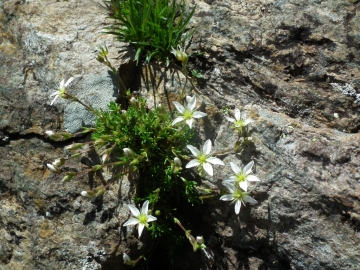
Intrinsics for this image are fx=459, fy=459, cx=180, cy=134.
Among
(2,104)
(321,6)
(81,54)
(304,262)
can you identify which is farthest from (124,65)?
(304,262)

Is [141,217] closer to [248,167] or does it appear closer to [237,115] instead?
[248,167]

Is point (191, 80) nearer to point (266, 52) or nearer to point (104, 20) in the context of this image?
point (266, 52)

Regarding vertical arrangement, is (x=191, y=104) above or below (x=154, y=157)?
above

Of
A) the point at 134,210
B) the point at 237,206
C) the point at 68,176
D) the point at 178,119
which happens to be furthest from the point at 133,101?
the point at 237,206

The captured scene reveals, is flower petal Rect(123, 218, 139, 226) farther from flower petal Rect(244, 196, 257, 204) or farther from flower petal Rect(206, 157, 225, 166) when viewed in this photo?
flower petal Rect(244, 196, 257, 204)

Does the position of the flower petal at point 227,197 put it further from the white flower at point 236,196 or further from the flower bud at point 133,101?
the flower bud at point 133,101

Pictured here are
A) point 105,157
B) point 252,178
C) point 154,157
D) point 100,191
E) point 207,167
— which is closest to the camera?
point 252,178

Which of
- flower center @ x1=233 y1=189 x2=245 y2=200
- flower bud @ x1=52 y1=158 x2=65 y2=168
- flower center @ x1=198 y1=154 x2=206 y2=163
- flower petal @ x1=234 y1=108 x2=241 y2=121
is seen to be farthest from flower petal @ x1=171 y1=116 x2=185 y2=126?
flower bud @ x1=52 y1=158 x2=65 y2=168
